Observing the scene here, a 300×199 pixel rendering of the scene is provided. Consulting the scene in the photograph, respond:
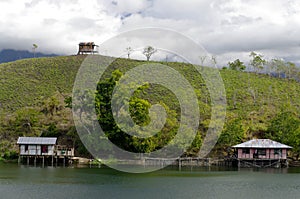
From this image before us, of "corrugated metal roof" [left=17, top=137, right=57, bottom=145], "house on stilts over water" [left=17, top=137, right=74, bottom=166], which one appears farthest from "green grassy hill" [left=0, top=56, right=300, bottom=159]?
→ "corrugated metal roof" [left=17, top=137, right=57, bottom=145]

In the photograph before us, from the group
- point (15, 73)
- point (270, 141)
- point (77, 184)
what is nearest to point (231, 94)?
point (270, 141)

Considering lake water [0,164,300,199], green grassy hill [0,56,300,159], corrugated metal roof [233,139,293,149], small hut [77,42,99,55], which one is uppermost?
small hut [77,42,99,55]

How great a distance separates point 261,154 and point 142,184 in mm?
24341

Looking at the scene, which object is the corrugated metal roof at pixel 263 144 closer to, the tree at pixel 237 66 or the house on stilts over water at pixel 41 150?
the house on stilts over water at pixel 41 150

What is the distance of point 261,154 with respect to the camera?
53.1 m

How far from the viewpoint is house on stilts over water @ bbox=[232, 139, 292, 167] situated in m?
52.4

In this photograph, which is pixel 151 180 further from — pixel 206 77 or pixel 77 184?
pixel 206 77

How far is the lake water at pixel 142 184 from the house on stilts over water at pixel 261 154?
9.76 meters

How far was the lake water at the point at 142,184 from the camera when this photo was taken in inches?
1174

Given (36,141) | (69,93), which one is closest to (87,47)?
(69,93)

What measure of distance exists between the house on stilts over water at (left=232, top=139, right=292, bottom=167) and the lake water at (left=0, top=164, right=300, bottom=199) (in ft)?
32.0

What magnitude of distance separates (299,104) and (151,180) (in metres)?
51.1

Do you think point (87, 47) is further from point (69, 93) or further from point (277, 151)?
point (277, 151)

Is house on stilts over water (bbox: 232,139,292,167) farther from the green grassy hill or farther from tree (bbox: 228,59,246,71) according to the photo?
tree (bbox: 228,59,246,71)
